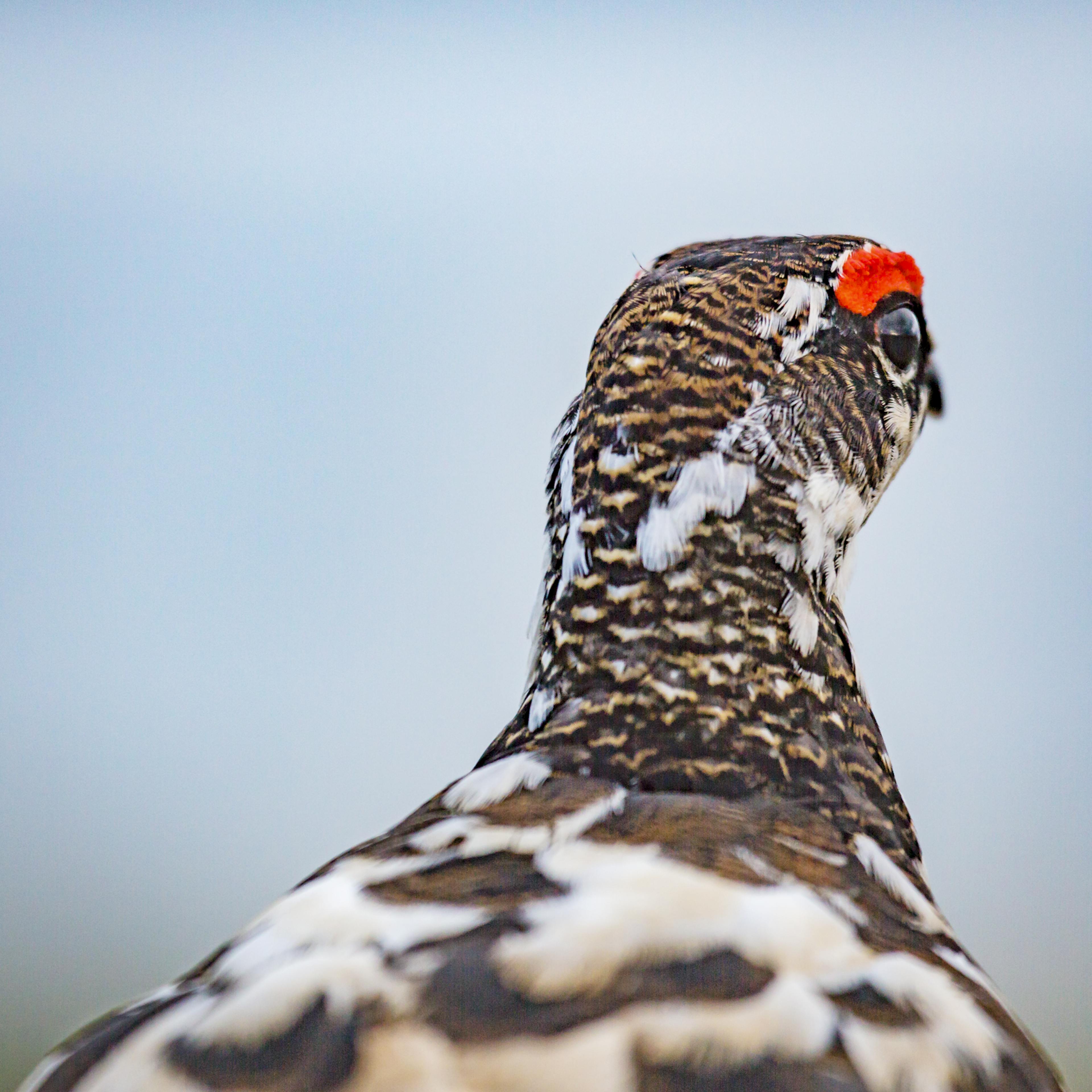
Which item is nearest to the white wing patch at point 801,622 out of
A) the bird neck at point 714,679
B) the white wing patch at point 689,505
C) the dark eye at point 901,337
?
the bird neck at point 714,679

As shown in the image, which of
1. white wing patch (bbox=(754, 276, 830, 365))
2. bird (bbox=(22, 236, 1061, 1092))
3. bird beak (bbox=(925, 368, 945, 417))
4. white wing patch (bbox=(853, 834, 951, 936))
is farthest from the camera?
bird beak (bbox=(925, 368, 945, 417))

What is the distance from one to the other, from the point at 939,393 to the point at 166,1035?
1549mm

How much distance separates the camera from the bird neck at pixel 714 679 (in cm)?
130

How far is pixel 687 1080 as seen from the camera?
862mm

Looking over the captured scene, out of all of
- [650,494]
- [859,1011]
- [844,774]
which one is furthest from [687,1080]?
[650,494]

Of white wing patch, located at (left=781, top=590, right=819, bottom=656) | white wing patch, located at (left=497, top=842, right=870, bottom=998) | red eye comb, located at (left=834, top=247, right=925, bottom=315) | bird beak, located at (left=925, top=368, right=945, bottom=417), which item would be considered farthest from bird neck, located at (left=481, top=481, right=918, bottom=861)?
bird beak, located at (left=925, top=368, right=945, bottom=417)

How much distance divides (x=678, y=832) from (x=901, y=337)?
97cm

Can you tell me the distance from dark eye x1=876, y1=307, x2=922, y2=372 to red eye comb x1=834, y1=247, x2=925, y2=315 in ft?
0.12

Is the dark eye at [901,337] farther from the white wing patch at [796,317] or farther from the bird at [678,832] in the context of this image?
the white wing patch at [796,317]

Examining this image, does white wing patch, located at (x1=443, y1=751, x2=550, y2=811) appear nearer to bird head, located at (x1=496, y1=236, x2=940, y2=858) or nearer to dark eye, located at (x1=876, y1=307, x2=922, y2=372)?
bird head, located at (x1=496, y1=236, x2=940, y2=858)

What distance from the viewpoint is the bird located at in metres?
0.90

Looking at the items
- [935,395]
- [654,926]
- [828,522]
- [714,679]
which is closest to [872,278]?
[935,395]

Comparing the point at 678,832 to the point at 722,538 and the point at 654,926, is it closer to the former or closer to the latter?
the point at 654,926

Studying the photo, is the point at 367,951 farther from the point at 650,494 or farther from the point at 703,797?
the point at 650,494
